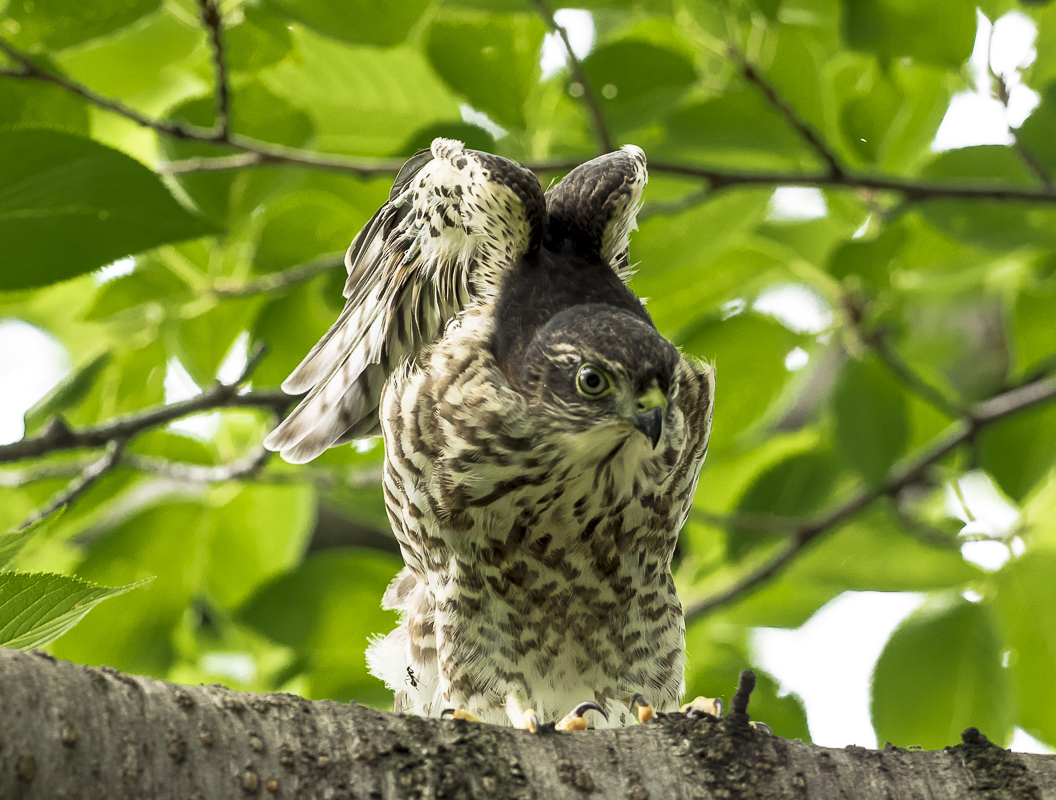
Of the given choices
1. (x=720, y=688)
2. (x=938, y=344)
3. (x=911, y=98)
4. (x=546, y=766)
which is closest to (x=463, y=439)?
(x=546, y=766)

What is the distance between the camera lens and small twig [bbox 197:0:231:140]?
9.18ft

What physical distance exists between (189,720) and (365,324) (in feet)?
6.22

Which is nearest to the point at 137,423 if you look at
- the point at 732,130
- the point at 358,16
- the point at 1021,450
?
the point at 358,16

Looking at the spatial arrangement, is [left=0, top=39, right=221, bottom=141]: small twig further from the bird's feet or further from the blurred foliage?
the bird's feet

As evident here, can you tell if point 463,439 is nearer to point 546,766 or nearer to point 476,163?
point 476,163

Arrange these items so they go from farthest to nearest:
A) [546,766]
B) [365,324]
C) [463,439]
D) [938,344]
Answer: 1. [938,344]
2. [365,324]
3. [463,439]
4. [546,766]

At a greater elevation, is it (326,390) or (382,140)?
(382,140)

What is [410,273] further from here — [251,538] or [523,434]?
[251,538]

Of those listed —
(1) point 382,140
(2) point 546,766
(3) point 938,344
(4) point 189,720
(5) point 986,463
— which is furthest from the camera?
(3) point 938,344

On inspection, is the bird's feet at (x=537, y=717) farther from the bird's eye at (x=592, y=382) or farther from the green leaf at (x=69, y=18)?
the green leaf at (x=69, y=18)

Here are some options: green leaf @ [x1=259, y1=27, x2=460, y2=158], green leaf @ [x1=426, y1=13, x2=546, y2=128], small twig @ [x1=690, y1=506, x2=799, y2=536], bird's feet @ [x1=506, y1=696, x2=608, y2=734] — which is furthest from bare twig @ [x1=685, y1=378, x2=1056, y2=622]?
green leaf @ [x1=259, y1=27, x2=460, y2=158]

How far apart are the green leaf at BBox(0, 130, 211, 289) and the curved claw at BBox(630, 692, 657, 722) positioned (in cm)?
171

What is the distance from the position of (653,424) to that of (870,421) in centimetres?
165

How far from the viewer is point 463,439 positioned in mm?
2770
